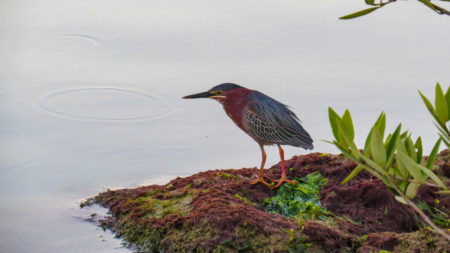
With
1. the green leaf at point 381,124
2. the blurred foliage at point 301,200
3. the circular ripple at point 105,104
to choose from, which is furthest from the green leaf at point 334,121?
the circular ripple at point 105,104

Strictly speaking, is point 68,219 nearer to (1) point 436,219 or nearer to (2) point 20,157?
(2) point 20,157

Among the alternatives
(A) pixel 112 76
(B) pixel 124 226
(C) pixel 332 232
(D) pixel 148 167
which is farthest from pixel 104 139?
(C) pixel 332 232

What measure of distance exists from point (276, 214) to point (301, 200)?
0.43 metres

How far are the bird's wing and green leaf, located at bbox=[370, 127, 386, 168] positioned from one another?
2629 millimetres

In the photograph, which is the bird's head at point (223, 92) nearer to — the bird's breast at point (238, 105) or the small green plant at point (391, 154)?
the bird's breast at point (238, 105)

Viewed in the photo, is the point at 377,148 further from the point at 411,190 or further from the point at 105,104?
the point at 105,104

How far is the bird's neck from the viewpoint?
557 centimetres

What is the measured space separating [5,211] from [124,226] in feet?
2.99

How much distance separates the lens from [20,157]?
229 inches

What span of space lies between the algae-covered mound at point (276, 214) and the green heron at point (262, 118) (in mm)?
255

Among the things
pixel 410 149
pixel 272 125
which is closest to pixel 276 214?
pixel 272 125

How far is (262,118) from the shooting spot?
17.9 ft

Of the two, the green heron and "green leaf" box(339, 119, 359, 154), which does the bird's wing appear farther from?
"green leaf" box(339, 119, 359, 154)

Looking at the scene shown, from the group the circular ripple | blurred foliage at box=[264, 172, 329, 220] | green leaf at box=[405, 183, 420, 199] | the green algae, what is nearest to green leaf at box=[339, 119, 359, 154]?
green leaf at box=[405, 183, 420, 199]
